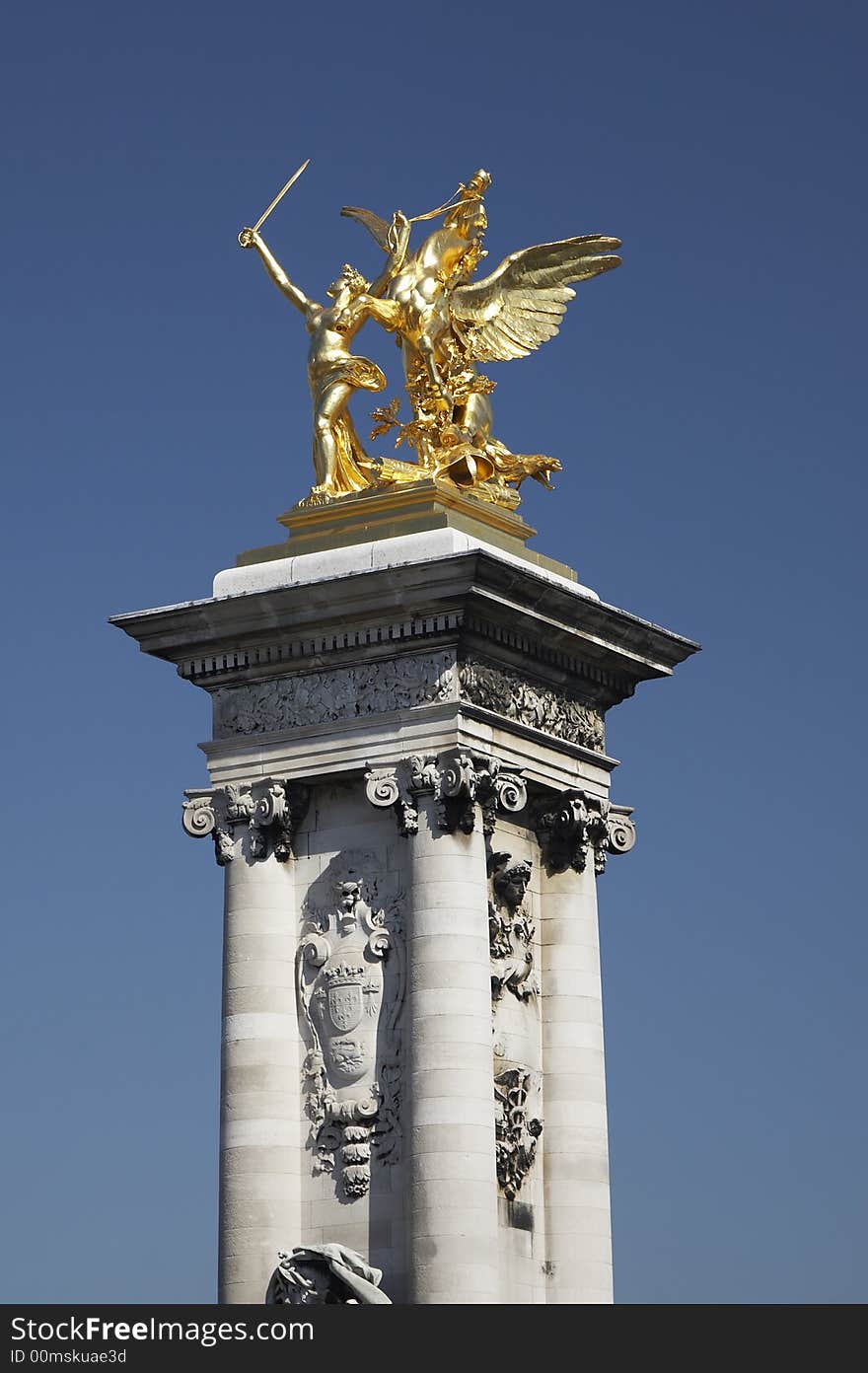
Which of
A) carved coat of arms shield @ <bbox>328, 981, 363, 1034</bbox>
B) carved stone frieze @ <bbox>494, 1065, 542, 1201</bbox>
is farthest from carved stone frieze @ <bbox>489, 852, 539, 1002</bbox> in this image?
carved coat of arms shield @ <bbox>328, 981, 363, 1034</bbox>

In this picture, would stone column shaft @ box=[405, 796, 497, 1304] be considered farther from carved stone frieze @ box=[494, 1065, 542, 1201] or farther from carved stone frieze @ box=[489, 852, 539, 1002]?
carved stone frieze @ box=[489, 852, 539, 1002]

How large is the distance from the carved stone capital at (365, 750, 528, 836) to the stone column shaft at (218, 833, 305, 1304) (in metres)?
1.40

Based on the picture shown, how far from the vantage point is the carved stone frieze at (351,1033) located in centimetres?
3086

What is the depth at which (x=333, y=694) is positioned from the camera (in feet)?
105

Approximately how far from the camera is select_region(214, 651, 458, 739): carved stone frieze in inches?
1235

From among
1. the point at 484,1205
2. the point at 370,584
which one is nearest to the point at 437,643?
the point at 370,584

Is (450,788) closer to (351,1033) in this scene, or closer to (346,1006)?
(346,1006)

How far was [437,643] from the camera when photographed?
31359 millimetres

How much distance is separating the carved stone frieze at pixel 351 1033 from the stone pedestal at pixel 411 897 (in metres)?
0.02

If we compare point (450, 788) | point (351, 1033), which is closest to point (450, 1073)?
point (351, 1033)

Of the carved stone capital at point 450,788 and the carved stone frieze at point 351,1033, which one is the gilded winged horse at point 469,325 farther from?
the carved stone frieze at point 351,1033

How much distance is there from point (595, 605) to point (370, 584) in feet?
7.21

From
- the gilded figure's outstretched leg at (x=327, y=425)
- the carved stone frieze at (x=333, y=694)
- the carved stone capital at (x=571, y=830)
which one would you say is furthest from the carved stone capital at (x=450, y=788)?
the gilded figure's outstretched leg at (x=327, y=425)
